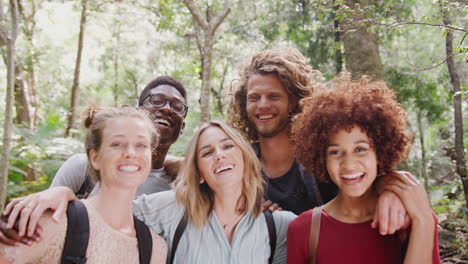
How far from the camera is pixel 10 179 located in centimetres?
869

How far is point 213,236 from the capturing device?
2.78 m

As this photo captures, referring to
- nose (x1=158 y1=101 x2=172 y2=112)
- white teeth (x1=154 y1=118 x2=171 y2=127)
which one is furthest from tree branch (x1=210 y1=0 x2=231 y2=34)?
white teeth (x1=154 y1=118 x2=171 y2=127)

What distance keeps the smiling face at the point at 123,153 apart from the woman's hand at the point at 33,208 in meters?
A: 0.34

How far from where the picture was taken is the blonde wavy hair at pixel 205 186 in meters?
2.91

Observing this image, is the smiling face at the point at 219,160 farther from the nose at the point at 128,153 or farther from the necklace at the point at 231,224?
the nose at the point at 128,153

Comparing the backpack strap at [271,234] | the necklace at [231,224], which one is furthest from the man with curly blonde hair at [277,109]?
the necklace at [231,224]

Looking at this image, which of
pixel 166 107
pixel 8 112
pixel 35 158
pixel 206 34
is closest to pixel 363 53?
pixel 206 34

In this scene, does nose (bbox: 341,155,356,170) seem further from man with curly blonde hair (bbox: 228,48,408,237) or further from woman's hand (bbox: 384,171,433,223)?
man with curly blonde hair (bbox: 228,48,408,237)

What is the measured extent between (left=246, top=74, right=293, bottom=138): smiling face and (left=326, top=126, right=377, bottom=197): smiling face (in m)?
1.16

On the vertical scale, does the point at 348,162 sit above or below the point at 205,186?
above

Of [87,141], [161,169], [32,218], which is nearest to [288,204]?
[161,169]

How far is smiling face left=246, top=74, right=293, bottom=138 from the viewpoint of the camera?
143 inches

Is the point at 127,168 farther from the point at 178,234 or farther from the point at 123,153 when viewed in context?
the point at 178,234

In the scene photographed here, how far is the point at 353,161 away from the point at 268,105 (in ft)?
4.52
